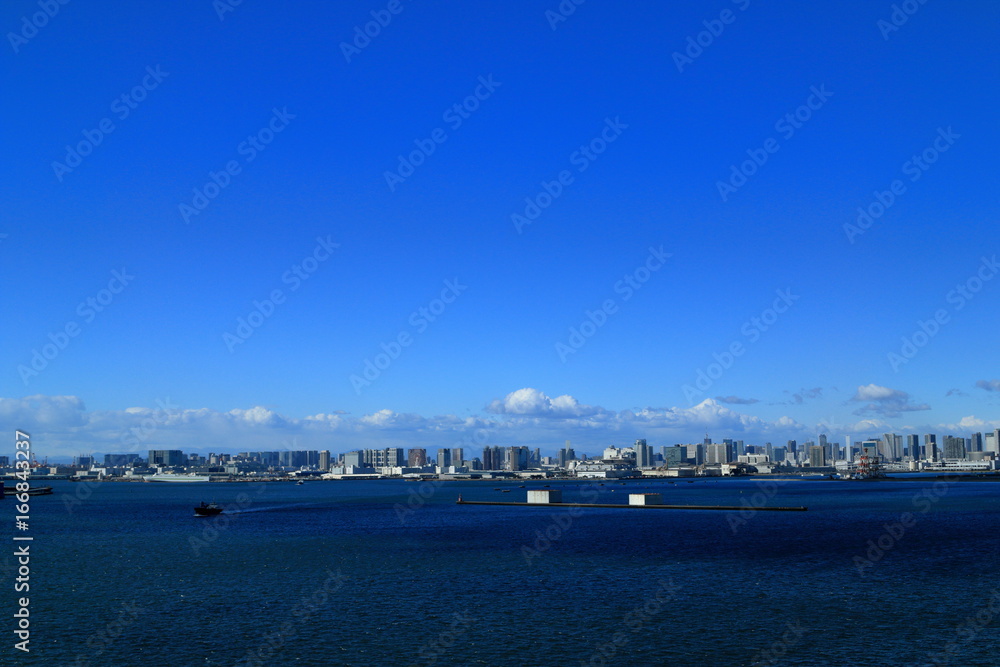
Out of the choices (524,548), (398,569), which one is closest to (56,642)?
(398,569)

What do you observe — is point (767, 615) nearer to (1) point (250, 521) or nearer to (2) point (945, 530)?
(2) point (945, 530)

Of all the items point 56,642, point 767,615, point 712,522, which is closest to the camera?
point 56,642

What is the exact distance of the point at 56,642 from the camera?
40062 mm

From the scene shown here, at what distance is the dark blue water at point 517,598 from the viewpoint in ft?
123

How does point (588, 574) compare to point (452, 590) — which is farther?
point (588, 574)

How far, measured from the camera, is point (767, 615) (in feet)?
146

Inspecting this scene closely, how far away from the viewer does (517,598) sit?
50531 millimetres

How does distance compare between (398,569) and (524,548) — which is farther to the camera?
(524,548)

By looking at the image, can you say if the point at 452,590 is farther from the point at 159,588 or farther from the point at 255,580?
the point at 159,588

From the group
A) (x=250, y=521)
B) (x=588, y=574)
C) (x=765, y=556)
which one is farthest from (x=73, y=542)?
(x=765, y=556)

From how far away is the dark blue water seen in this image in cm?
3756

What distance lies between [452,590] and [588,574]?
1233cm

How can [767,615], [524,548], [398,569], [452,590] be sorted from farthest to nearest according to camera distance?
[524,548] < [398,569] < [452,590] < [767,615]

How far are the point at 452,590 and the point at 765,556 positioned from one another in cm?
3229
